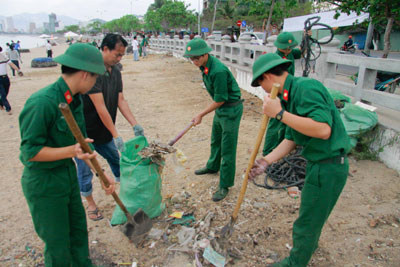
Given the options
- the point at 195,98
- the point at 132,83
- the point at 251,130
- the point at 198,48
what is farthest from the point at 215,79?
the point at 132,83

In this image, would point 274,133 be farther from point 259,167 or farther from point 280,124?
point 259,167

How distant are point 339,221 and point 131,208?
2249 mm

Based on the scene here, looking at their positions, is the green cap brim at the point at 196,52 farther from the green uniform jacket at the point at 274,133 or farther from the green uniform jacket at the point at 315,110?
the green uniform jacket at the point at 274,133

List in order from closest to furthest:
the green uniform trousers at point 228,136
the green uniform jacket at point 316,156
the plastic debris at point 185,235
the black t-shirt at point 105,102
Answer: the green uniform jacket at point 316,156 < the plastic debris at point 185,235 < the black t-shirt at point 105,102 < the green uniform trousers at point 228,136

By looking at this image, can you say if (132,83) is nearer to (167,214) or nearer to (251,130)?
(251,130)

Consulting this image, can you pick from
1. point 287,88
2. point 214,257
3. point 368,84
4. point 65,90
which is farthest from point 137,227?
point 368,84

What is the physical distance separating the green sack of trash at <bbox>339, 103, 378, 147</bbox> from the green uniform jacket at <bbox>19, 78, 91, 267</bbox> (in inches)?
146

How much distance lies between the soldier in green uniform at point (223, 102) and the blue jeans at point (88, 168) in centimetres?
108

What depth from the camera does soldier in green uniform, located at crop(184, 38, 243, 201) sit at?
3137mm

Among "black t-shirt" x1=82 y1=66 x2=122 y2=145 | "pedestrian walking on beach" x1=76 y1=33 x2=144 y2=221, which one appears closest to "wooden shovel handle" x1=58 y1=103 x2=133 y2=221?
"pedestrian walking on beach" x1=76 y1=33 x2=144 y2=221

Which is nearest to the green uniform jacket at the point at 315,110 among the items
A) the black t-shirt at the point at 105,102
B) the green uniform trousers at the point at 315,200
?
the green uniform trousers at the point at 315,200

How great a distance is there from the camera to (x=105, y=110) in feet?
9.08

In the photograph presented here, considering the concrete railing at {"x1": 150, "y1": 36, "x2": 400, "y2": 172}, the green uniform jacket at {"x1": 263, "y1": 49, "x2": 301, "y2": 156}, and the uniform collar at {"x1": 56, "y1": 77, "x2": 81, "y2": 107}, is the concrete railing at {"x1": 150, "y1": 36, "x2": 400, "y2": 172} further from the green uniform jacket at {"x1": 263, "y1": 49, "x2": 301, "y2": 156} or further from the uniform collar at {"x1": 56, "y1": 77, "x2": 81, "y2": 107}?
the uniform collar at {"x1": 56, "y1": 77, "x2": 81, "y2": 107}

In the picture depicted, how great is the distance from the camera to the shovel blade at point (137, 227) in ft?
8.75
